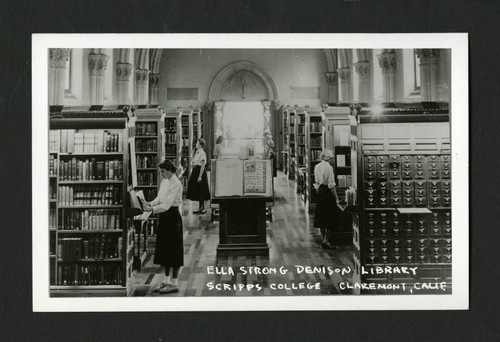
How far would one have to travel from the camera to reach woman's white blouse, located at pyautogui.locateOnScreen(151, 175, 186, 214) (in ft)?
13.7

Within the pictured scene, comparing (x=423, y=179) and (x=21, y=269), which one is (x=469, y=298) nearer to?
(x=423, y=179)

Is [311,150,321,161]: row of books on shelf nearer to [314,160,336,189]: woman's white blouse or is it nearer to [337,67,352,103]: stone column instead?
[314,160,336,189]: woman's white blouse

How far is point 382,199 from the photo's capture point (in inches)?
162

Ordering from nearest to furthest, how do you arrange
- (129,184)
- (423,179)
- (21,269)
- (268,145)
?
(21,269), (423,179), (129,184), (268,145)

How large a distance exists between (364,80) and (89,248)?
246 cm


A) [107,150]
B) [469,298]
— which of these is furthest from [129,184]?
[469,298]

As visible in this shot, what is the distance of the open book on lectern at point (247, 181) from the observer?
17.4 ft

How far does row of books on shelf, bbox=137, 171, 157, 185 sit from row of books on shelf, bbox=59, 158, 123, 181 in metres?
0.16

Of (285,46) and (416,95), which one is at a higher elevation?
(285,46)

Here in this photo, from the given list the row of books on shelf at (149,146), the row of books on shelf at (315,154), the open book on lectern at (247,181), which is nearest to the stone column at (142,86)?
the row of books on shelf at (149,146)

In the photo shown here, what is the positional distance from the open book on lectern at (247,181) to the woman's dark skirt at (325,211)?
28.3 inches

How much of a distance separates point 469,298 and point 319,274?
42.6 inches

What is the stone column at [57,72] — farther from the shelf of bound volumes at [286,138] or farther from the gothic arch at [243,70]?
the shelf of bound volumes at [286,138]

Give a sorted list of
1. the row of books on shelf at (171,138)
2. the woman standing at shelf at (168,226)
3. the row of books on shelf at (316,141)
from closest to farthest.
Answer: the woman standing at shelf at (168,226) < the row of books on shelf at (171,138) < the row of books on shelf at (316,141)
